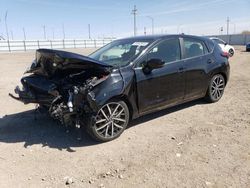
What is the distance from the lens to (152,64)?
5.21 metres

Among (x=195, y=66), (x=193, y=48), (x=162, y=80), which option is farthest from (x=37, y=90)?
(x=193, y=48)

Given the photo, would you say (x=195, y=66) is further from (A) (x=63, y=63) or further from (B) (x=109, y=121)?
(A) (x=63, y=63)

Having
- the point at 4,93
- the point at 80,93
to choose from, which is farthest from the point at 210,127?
the point at 4,93

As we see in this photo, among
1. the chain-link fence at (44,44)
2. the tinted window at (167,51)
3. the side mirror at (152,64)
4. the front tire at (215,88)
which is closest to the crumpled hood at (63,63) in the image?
the side mirror at (152,64)

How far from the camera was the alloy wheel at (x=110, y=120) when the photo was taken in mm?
4836

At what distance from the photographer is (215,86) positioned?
277 inches

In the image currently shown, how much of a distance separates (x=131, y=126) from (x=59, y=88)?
1.61 meters

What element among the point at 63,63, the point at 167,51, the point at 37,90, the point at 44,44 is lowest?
the point at 37,90

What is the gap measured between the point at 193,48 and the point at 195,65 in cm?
44

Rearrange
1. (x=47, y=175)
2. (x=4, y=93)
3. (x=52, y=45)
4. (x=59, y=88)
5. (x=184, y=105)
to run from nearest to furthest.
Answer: (x=47, y=175)
(x=59, y=88)
(x=184, y=105)
(x=4, y=93)
(x=52, y=45)

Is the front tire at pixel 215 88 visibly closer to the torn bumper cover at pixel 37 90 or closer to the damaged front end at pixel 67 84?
the damaged front end at pixel 67 84

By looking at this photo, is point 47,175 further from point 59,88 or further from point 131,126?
point 131,126

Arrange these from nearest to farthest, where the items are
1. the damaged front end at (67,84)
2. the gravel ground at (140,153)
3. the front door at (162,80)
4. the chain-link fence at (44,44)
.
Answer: the gravel ground at (140,153), the damaged front end at (67,84), the front door at (162,80), the chain-link fence at (44,44)

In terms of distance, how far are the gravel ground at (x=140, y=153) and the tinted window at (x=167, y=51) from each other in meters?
1.24
